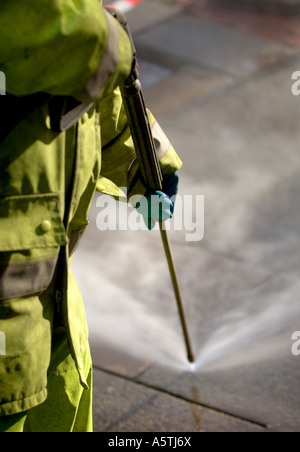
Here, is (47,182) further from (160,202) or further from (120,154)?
(160,202)

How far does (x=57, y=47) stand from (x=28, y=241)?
521 millimetres

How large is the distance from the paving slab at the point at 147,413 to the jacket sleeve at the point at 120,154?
107 cm

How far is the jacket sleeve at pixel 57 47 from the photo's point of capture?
1953mm

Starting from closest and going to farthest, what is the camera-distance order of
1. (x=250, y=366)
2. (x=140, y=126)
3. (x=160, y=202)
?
(x=140, y=126) → (x=160, y=202) → (x=250, y=366)

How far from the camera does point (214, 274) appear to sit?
4.70 metres

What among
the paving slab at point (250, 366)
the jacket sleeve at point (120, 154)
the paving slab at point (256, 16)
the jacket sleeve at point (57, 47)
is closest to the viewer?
the jacket sleeve at point (57, 47)

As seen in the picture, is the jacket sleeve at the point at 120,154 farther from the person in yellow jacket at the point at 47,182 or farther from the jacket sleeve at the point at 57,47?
the jacket sleeve at the point at 57,47

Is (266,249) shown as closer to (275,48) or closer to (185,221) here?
(185,221)

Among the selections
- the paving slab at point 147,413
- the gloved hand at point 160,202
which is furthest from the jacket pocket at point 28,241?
the paving slab at point 147,413

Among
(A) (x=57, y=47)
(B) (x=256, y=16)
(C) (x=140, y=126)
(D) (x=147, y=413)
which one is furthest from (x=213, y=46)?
(A) (x=57, y=47)

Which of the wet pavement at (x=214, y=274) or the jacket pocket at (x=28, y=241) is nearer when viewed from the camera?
the jacket pocket at (x=28, y=241)

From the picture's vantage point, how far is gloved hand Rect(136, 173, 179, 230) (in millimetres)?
2881

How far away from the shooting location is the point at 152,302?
445 cm

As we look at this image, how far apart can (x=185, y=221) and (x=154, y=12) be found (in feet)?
13.8
